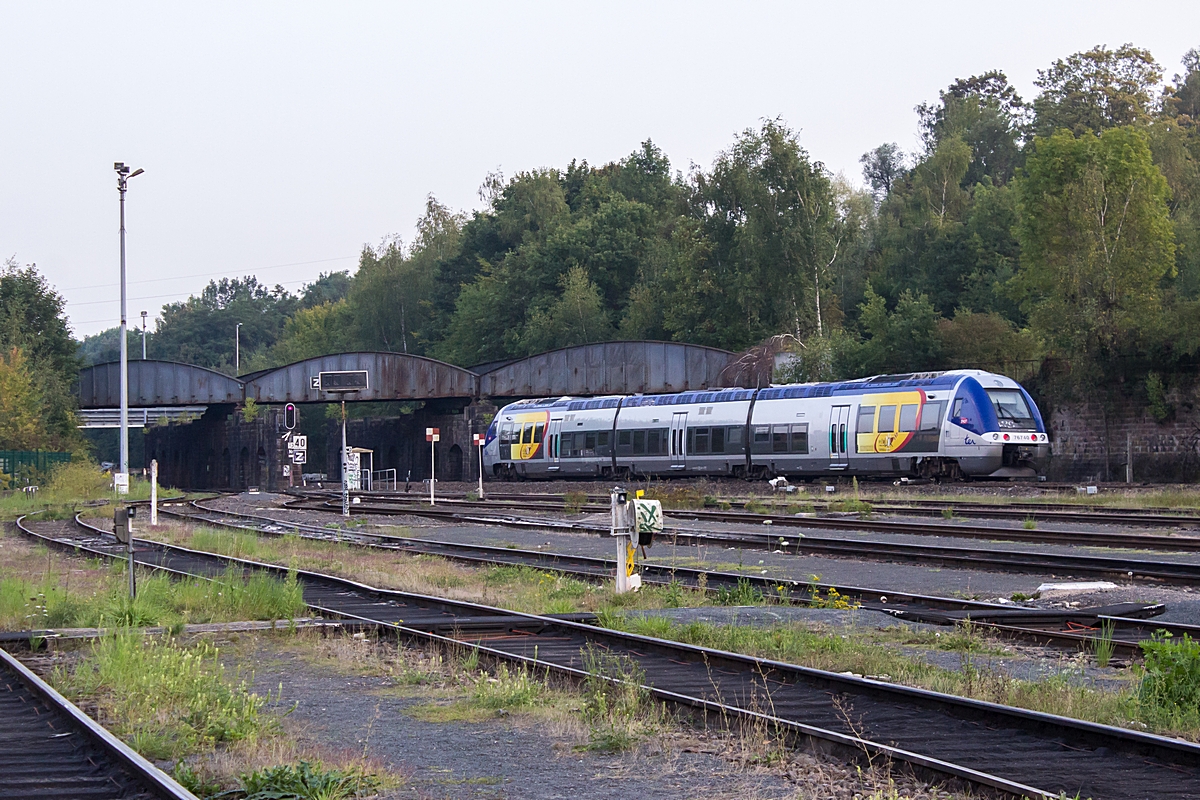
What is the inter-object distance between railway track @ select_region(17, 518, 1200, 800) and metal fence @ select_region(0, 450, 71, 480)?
43169mm

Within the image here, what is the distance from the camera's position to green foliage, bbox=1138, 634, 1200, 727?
7.68m

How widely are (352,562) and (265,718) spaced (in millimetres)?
12661

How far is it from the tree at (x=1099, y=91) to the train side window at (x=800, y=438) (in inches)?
1801

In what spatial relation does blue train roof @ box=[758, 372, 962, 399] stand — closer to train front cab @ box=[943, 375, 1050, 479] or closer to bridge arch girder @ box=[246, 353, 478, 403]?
train front cab @ box=[943, 375, 1050, 479]

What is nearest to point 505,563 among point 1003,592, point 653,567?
point 653,567

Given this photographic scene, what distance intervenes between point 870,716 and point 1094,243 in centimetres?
4337

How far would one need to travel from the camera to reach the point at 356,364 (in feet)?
230

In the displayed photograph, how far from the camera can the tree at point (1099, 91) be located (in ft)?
253

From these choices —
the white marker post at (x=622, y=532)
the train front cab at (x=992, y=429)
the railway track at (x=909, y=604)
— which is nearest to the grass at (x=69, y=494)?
the railway track at (x=909, y=604)

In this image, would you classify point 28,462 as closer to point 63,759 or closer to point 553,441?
point 553,441

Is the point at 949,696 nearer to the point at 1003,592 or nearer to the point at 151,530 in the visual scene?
the point at 1003,592

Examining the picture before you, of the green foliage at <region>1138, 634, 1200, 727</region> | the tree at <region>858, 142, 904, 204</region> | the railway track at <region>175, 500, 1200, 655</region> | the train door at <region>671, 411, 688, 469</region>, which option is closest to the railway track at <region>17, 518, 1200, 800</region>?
the green foliage at <region>1138, 634, 1200, 727</region>

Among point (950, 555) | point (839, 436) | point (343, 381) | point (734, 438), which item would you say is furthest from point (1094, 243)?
point (950, 555)

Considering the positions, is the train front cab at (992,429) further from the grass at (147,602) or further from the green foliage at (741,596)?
the grass at (147,602)
